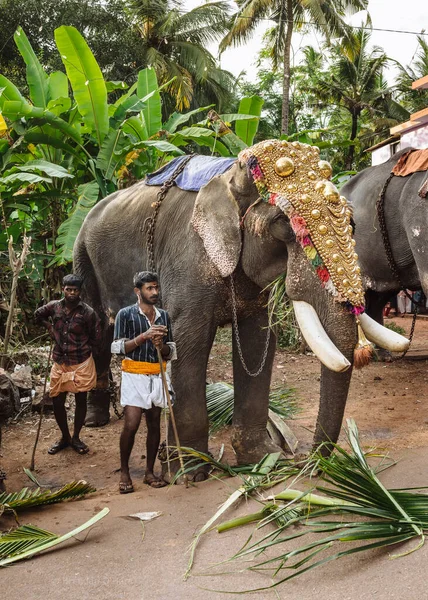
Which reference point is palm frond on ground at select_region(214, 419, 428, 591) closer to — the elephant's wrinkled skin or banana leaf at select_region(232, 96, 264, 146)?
the elephant's wrinkled skin

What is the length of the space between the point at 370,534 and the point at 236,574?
2.05 ft

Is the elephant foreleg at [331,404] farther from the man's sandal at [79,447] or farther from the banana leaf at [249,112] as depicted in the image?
the banana leaf at [249,112]

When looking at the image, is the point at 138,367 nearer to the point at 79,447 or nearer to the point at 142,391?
the point at 142,391

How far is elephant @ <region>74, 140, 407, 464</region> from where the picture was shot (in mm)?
3727

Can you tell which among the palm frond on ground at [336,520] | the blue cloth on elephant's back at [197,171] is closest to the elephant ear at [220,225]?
the blue cloth on elephant's back at [197,171]

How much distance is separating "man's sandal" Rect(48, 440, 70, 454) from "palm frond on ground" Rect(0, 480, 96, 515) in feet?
4.38

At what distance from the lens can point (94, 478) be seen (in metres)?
5.14

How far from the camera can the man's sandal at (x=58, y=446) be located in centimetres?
570

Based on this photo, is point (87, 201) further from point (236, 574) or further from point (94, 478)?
point (236, 574)

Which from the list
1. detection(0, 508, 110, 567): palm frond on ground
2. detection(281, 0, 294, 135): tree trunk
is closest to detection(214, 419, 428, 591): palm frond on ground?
detection(0, 508, 110, 567): palm frond on ground

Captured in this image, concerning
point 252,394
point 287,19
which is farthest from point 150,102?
point 287,19

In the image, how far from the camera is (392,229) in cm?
725

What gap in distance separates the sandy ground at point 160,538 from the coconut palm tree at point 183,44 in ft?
63.1

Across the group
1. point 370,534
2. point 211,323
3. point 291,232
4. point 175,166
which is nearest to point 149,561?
point 370,534
